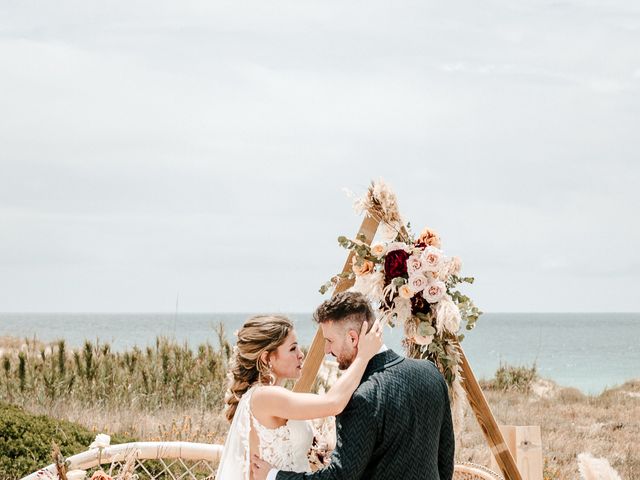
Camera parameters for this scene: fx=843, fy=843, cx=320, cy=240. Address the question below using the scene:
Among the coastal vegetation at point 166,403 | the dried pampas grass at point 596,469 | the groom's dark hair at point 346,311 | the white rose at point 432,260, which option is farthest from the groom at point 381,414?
the coastal vegetation at point 166,403

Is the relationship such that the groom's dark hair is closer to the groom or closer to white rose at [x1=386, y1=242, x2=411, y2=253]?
the groom

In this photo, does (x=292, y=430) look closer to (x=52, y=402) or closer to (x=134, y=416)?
(x=134, y=416)

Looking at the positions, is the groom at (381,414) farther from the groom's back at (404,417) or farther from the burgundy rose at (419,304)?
the burgundy rose at (419,304)

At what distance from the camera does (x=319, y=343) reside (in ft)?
15.7

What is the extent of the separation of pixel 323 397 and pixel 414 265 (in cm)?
123

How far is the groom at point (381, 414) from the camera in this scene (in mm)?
3445

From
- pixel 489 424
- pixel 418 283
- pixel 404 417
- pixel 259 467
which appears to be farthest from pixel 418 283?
pixel 259 467

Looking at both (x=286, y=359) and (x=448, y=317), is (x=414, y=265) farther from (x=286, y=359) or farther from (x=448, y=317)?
(x=286, y=359)

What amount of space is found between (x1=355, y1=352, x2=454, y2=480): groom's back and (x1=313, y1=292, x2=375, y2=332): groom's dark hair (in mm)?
237

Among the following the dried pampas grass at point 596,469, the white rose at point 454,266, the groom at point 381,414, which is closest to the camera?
the dried pampas grass at point 596,469

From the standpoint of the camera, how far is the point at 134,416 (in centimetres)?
908

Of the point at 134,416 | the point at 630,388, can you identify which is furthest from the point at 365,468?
the point at 630,388

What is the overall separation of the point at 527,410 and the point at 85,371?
244 inches

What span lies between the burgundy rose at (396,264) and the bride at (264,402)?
32.0 inches
